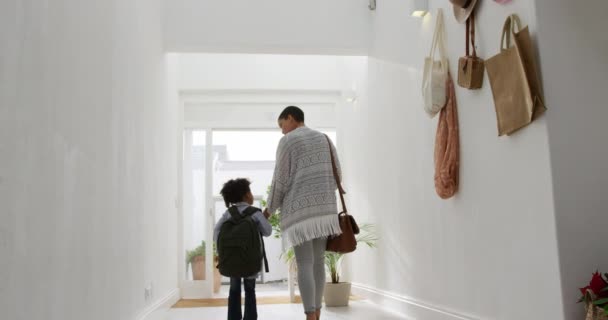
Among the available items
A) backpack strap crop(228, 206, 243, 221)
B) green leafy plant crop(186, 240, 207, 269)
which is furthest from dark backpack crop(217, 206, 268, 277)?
green leafy plant crop(186, 240, 207, 269)

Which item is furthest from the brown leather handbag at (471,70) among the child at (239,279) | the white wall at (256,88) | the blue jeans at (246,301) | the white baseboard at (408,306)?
the white wall at (256,88)

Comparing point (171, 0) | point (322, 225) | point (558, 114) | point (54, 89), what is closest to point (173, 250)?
point (171, 0)

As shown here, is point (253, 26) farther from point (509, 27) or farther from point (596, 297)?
point (596, 297)

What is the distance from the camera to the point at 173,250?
5.00 m

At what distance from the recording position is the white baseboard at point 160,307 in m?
3.18

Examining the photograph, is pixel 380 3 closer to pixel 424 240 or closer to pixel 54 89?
pixel 424 240

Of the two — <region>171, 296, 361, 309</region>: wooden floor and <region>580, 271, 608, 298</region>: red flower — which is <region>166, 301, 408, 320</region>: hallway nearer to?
<region>171, 296, 361, 309</region>: wooden floor

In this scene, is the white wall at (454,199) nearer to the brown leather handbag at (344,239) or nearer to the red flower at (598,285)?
the red flower at (598,285)

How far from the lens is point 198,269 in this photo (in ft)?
18.2

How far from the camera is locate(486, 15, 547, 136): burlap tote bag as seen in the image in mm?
1935

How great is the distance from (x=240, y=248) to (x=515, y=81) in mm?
1694

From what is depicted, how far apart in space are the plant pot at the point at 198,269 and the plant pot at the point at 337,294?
67.2 inches

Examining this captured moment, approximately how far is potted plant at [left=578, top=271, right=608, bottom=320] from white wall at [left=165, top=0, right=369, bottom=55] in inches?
121

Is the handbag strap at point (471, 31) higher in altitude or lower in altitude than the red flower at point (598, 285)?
higher
